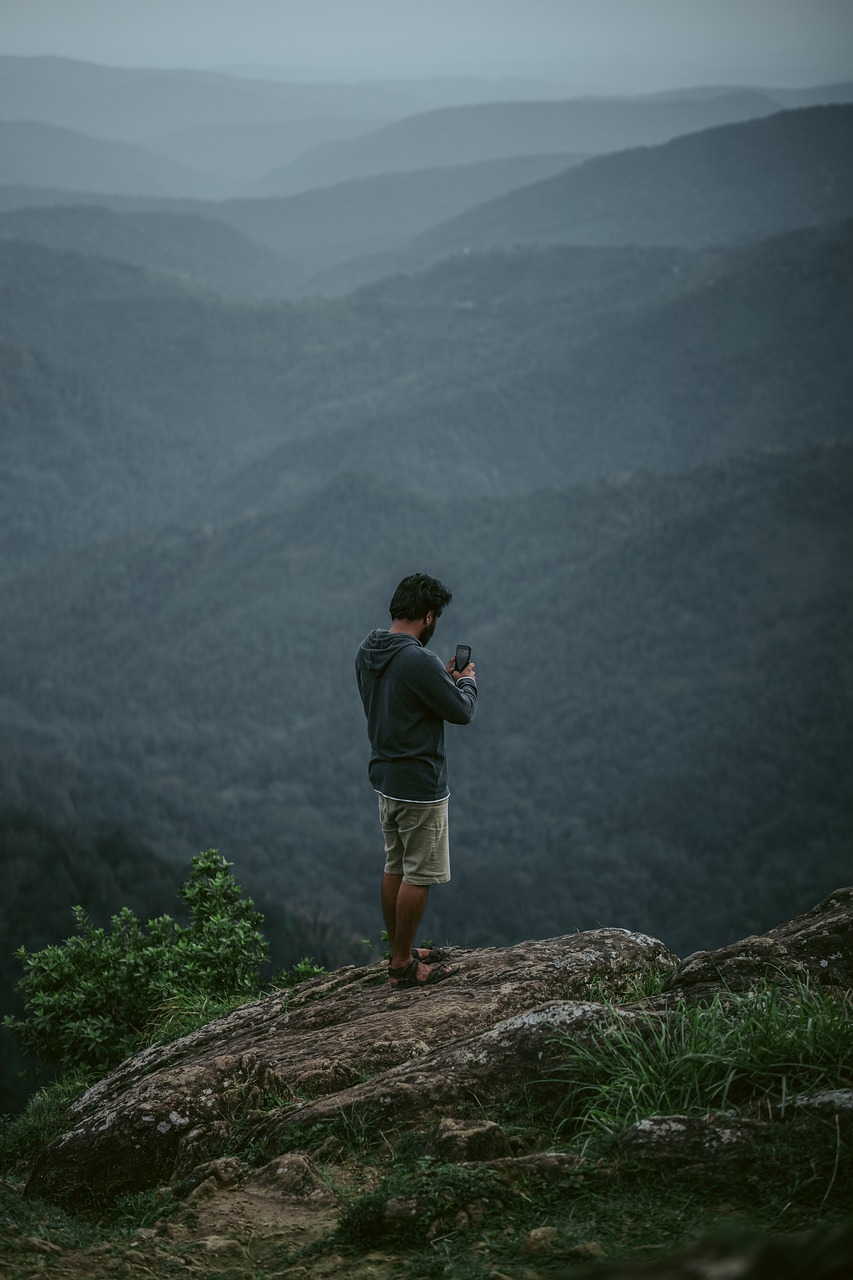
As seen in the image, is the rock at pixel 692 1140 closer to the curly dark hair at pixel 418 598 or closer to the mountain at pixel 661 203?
the curly dark hair at pixel 418 598

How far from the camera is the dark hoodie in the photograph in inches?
194

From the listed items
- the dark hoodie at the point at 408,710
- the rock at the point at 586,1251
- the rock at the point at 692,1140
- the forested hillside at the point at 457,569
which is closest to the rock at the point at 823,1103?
the rock at the point at 692,1140

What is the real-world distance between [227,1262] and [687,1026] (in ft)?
5.96

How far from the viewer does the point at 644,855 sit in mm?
67250

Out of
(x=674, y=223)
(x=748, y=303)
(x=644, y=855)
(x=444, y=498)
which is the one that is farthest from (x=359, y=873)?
(x=674, y=223)

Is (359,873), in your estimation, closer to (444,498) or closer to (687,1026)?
(444,498)

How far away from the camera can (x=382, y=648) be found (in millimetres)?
5078

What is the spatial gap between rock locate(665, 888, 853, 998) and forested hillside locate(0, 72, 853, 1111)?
100 ft

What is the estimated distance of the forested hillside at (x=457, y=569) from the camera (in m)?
64.1

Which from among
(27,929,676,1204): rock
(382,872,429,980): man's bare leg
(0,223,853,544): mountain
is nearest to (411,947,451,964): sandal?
(27,929,676,1204): rock

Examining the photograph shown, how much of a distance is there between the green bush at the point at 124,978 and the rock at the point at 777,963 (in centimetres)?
398

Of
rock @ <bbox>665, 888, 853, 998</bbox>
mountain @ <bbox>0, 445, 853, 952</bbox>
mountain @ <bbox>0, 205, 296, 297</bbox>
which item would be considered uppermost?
mountain @ <bbox>0, 205, 296, 297</bbox>

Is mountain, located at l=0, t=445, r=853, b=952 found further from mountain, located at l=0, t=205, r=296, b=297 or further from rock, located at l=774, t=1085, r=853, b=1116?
mountain, located at l=0, t=205, r=296, b=297

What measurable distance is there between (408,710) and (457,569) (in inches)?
3506
